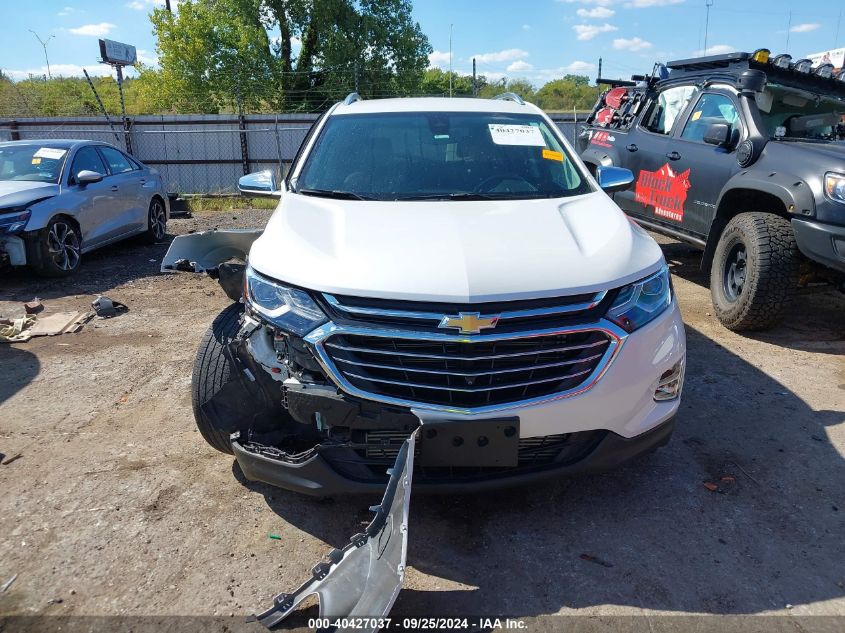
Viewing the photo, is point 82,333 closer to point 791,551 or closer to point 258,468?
point 258,468

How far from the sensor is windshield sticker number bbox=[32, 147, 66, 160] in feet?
25.4

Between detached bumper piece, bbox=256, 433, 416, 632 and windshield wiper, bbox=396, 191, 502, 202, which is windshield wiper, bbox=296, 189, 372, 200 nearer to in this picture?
windshield wiper, bbox=396, 191, 502, 202

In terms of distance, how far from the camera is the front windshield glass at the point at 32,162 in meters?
7.50

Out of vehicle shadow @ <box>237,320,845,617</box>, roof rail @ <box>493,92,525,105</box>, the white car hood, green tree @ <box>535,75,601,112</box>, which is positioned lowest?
vehicle shadow @ <box>237,320,845,617</box>

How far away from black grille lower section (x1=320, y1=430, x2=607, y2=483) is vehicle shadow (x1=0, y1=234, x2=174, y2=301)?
5.39 metres

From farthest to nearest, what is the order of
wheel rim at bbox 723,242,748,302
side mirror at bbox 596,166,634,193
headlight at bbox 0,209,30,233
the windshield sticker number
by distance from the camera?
the windshield sticker number
headlight at bbox 0,209,30,233
wheel rim at bbox 723,242,748,302
side mirror at bbox 596,166,634,193

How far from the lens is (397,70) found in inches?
989

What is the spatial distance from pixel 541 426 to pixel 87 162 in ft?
25.4

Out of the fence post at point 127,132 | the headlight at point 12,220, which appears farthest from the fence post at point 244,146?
the headlight at point 12,220

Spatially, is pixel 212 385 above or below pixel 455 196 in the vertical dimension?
below

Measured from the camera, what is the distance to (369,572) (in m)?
2.21

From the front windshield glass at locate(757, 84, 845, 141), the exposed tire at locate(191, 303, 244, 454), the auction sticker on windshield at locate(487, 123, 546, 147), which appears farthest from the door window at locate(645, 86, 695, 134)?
the exposed tire at locate(191, 303, 244, 454)

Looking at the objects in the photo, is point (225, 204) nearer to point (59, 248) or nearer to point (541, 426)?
point (59, 248)

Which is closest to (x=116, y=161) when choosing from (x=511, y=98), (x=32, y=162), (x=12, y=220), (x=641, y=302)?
(x=32, y=162)
